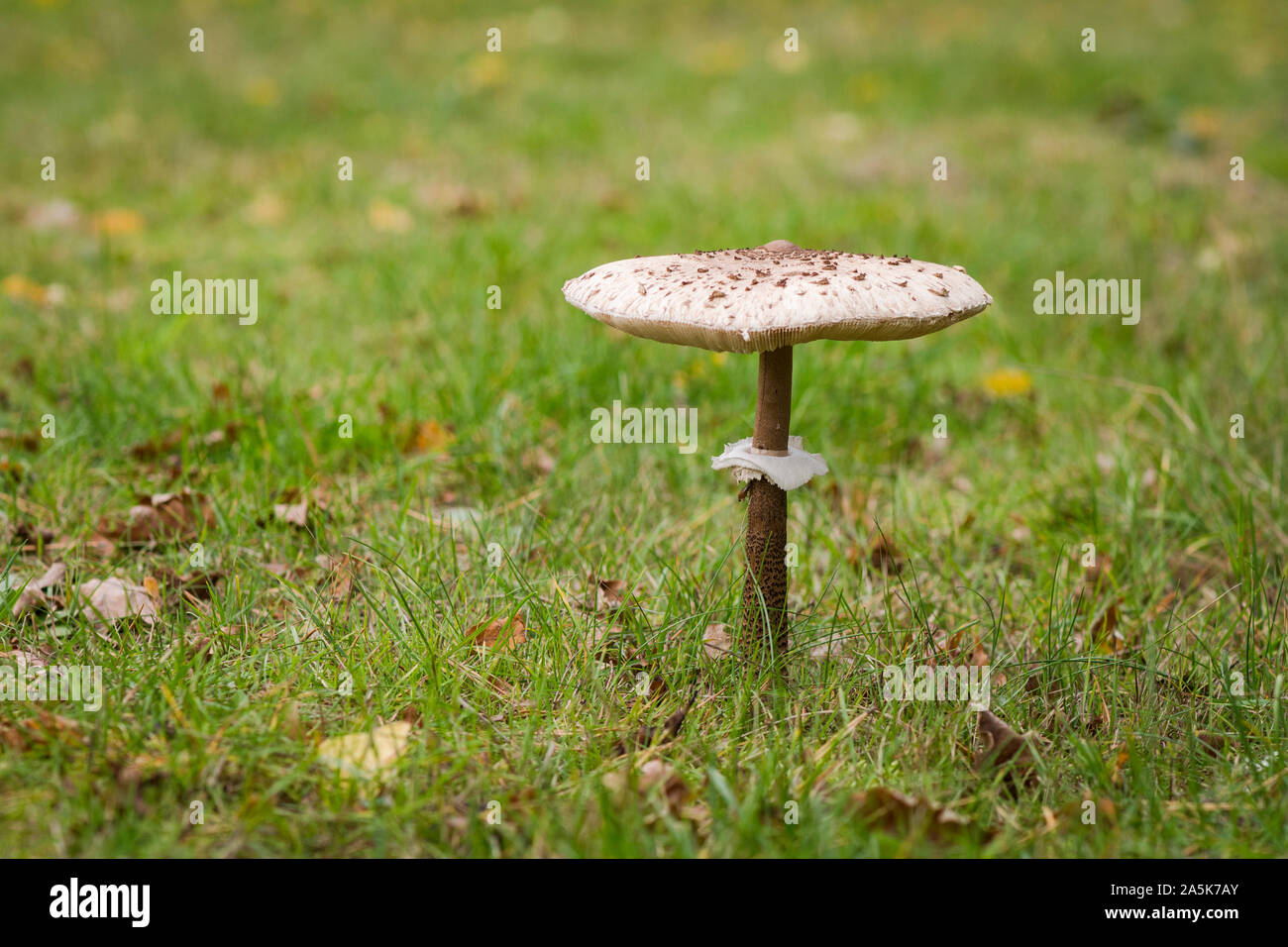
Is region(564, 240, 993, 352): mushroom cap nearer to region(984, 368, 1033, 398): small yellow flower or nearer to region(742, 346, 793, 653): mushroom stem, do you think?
region(742, 346, 793, 653): mushroom stem

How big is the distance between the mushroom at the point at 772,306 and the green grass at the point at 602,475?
560 millimetres

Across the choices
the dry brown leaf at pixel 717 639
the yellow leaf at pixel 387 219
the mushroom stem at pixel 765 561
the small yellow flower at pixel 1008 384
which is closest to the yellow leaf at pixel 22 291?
the yellow leaf at pixel 387 219

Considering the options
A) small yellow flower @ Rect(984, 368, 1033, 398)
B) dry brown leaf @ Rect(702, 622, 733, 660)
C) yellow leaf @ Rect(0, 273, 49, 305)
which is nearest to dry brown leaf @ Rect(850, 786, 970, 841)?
dry brown leaf @ Rect(702, 622, 733, 660)

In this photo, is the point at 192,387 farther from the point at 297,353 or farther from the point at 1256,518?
the point at 1256,518

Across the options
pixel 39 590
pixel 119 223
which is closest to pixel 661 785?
pixel 39 590

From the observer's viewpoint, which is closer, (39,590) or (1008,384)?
(39,590)

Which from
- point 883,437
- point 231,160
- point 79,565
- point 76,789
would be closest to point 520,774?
point 76,789

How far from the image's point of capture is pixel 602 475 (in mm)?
3908

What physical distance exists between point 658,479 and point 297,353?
200 centimetres

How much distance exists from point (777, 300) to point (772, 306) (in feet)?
0.07

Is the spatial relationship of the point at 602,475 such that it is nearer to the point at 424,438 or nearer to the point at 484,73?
the point at 424,438

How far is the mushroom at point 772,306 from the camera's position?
7.38 feet

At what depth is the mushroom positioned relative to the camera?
225cm

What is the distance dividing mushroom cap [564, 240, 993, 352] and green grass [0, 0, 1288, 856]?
37.0 inches
